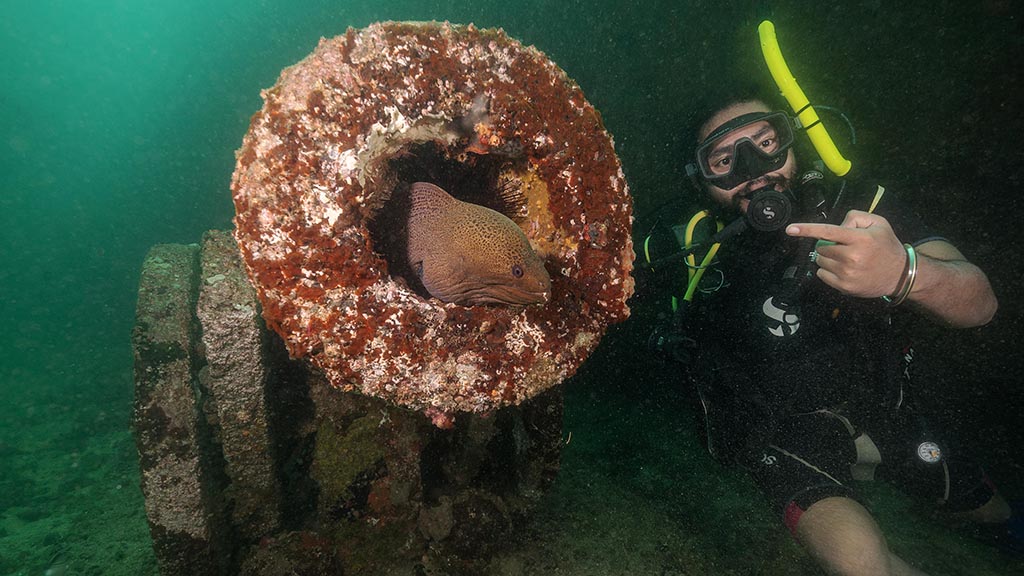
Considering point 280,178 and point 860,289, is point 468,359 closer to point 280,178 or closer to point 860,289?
point 280,178

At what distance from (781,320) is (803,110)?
1.92 metres

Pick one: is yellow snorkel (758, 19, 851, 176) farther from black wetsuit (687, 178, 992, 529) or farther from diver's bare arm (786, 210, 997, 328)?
diver's bare arm (786, 210, 997, 328)

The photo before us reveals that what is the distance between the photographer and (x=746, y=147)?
153 inches

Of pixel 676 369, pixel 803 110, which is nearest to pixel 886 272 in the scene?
pixel 803 110

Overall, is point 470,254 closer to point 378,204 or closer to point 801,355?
point 378,204

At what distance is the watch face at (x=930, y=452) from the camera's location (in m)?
4.09

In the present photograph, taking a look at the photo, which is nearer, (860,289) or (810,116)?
(860,289)

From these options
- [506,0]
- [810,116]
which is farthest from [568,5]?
[810,116]

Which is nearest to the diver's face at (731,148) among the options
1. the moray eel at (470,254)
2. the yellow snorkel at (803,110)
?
the yellow snorkel at (803,110)

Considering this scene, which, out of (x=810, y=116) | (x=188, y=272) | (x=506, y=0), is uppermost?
(x=506, y=0)

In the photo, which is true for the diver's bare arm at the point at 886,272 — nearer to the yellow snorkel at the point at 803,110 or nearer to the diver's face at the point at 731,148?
the yellow snorkel at the point at 803,110

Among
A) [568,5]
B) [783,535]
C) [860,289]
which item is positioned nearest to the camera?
[860,289]

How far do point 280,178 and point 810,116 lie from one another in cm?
427

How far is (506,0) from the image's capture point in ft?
32.7
